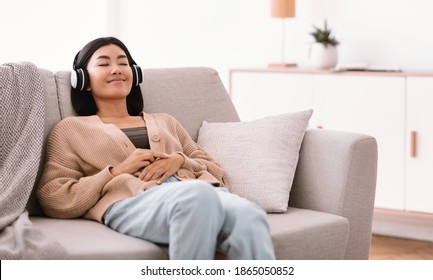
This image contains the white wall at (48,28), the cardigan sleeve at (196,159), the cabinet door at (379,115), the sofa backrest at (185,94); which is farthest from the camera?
the white wall at (48,28)

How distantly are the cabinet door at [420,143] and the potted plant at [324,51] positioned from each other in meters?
0.57

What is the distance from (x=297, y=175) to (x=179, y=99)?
1.72ft

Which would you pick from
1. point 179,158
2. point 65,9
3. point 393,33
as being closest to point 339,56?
point 393,33

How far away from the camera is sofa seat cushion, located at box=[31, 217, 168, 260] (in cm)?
223

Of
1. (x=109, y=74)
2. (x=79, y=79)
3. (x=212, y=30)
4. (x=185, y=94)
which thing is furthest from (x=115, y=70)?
(x=212, y=30)

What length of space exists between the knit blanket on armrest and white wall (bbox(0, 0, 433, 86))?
5.84 feet

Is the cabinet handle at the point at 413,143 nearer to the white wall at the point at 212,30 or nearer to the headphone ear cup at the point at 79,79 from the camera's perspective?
the white wall at the point at 212,30

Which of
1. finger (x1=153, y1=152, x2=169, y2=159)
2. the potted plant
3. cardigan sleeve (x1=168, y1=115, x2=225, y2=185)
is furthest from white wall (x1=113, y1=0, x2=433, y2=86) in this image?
finger (x1=153, y1=152, x2=169, y2=159)

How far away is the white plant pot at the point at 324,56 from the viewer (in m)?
4.59

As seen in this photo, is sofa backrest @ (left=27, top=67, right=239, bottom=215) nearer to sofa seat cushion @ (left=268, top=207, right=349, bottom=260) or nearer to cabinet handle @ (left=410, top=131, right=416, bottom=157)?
sofa seat cushion @ (left=268, top=207, right=349, bottom=260)

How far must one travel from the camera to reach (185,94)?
313 centimetres

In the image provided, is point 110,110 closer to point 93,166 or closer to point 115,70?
point 115,70

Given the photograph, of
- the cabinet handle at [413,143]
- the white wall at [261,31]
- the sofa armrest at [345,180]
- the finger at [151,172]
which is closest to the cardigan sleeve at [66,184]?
the finger at [151,172]

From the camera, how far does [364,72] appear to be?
4.32m
